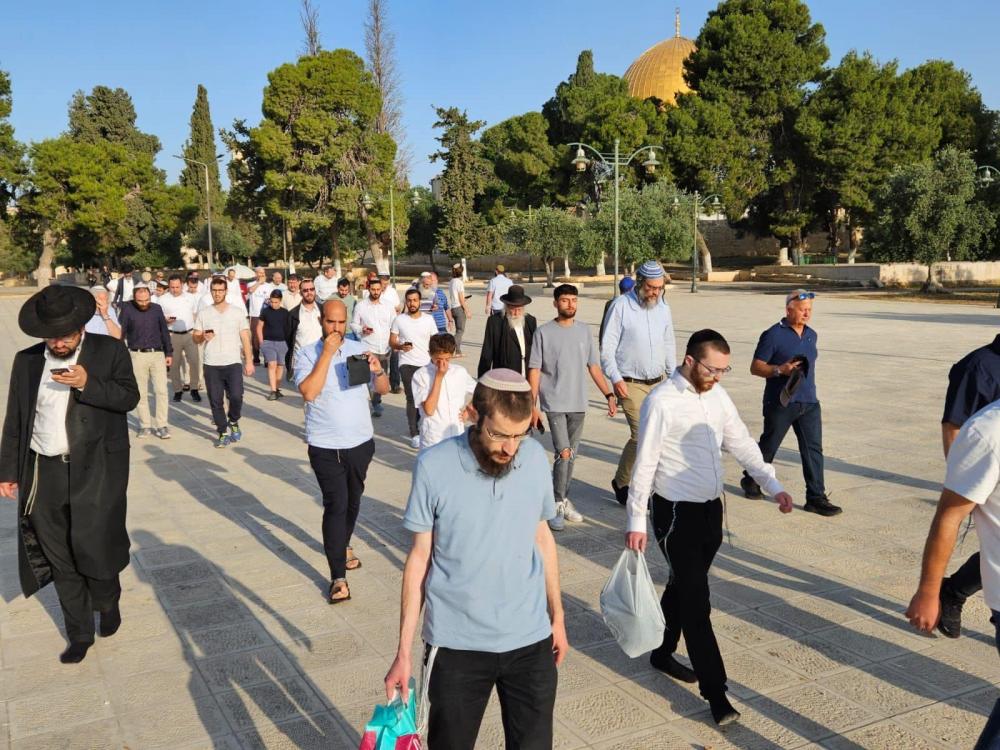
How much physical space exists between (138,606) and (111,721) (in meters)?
1.37

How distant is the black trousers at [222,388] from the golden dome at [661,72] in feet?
219

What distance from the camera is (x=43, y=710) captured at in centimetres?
380

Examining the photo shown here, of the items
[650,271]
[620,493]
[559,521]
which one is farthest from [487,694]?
[650,271]

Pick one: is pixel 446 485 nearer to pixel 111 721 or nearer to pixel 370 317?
pixel 111 721

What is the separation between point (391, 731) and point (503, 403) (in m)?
0.92

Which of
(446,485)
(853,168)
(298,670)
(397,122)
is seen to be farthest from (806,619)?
(397,122)

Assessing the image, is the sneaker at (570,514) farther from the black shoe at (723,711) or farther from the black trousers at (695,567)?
the black shoe at (723,711)

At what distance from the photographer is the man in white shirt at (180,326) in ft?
38.1

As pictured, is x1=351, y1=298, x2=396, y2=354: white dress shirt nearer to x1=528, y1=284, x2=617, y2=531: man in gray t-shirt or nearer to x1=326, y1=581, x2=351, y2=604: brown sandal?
x1=528, y1=284, x2=617, y2=531: man in gray t-shirt

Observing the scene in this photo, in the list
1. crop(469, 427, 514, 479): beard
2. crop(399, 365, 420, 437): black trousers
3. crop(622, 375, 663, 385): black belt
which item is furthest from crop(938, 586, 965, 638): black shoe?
crop(399, 365, 420, 437): black trousers

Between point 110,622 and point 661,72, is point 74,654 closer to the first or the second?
point 110,622

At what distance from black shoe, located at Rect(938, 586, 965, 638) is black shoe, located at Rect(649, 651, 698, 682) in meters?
1.46

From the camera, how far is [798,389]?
648 cm

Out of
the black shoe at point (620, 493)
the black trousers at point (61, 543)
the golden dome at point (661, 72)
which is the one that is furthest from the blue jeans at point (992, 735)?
the golden dome at point (661, 72)
